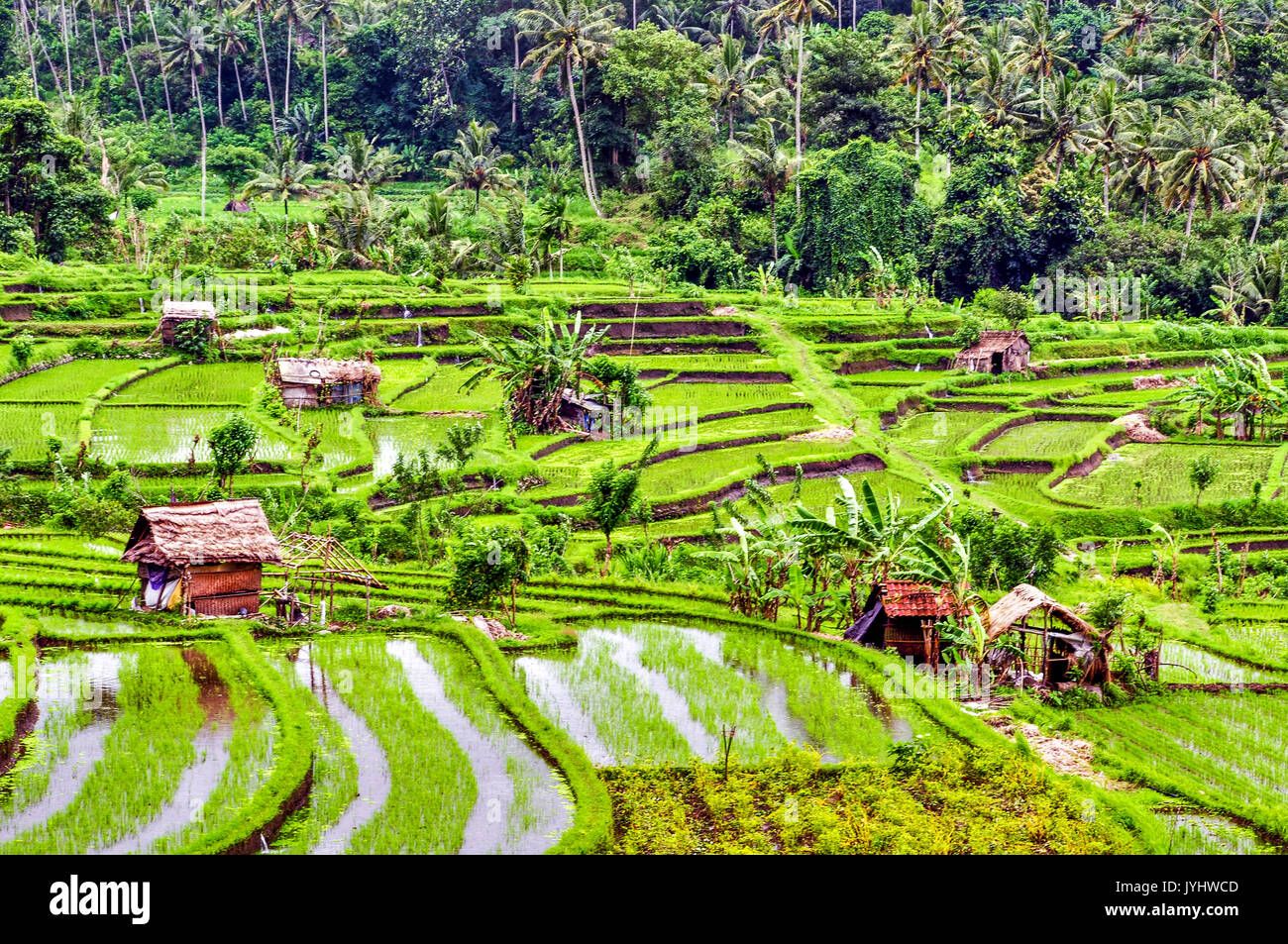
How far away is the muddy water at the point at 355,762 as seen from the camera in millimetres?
11094

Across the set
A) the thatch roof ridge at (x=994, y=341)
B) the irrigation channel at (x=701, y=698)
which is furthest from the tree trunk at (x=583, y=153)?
the irrigation channel at (x=701, y=698)

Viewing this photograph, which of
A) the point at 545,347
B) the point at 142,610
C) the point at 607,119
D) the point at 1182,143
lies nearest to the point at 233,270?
the point at 545,347

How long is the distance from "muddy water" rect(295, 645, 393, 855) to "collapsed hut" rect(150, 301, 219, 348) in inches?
726

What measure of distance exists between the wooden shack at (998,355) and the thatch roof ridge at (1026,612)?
21.9 metres

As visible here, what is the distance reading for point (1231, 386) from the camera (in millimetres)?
29281

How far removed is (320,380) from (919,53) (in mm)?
29128

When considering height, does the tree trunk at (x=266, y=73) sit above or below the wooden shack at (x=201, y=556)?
above

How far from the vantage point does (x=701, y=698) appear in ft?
49.0

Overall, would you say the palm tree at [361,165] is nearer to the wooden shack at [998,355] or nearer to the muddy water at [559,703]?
the wooden shack at [998,355]

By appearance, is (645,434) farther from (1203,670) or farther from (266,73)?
(266,73)

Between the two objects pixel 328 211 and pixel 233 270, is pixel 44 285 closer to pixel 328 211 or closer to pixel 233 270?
pixel 233 270

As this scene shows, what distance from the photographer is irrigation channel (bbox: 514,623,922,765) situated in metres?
13.6

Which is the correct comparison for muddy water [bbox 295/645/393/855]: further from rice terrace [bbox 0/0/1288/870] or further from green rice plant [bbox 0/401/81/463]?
green rice plant [bbox 0/401/81/463]

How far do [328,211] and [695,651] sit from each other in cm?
2839
